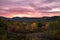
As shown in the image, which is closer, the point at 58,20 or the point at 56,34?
the point at 56,34

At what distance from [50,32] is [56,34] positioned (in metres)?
0.55

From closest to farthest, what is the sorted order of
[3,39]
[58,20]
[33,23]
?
[3,39]
[58,20]
[33,23]

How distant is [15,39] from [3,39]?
81.4 inches

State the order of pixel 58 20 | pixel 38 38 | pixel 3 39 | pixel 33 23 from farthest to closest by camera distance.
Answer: pixel 33 23 → pixel 58 20 → pixel 38 38 → pixel 3 39

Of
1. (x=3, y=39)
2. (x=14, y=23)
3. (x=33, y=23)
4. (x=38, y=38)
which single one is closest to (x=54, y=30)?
(x=38, y=38)

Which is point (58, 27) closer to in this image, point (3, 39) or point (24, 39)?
point (24, 39)

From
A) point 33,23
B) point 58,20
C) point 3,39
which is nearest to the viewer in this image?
point 3,39

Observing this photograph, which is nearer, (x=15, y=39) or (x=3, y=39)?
(x=3, y=39)

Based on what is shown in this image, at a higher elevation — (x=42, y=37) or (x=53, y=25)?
(x=53, y=25)

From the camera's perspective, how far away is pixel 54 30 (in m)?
15.4

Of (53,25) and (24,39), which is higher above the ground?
(53,25)

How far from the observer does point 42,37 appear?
15703mm

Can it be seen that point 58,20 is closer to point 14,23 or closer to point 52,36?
point 52,36

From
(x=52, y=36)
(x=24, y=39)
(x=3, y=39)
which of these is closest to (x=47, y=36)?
(x=52, y=36)
